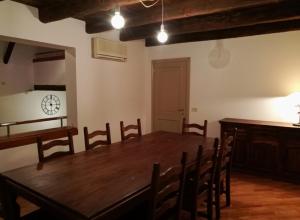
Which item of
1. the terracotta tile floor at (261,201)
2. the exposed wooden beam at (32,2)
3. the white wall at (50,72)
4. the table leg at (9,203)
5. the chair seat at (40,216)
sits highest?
the exposed wooden beam at (32,2)

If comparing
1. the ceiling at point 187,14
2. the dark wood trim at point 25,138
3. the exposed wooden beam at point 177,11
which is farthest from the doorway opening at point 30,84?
the ceiling at point 187,14

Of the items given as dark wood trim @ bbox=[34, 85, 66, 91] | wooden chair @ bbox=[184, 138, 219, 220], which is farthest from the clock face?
wooden chair @ bbox=[184, 138, 219, 220]

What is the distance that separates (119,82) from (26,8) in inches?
78.5

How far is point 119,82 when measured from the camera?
4566mm

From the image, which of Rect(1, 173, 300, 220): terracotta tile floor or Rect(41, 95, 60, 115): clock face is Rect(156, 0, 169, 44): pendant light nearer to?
Rect(1, 173, 300, 220): terracotta tile floor

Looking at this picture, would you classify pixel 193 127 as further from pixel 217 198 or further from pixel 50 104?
pixel 50 104

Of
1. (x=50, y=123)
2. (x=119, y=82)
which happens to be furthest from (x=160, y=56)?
(x=50, y=123)

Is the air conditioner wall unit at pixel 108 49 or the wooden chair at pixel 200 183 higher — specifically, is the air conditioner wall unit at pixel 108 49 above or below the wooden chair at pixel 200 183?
above

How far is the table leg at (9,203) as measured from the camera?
5.63 feet

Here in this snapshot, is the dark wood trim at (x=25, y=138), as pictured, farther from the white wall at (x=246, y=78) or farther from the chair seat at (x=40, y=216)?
the white wall at (x=246, y=78)

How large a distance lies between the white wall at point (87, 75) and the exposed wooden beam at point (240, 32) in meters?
0.92

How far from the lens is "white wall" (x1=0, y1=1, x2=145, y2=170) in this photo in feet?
9.79

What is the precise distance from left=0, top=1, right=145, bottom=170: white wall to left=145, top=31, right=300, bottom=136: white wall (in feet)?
2.98

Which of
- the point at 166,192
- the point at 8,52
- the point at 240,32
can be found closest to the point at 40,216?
the point at 166,192
